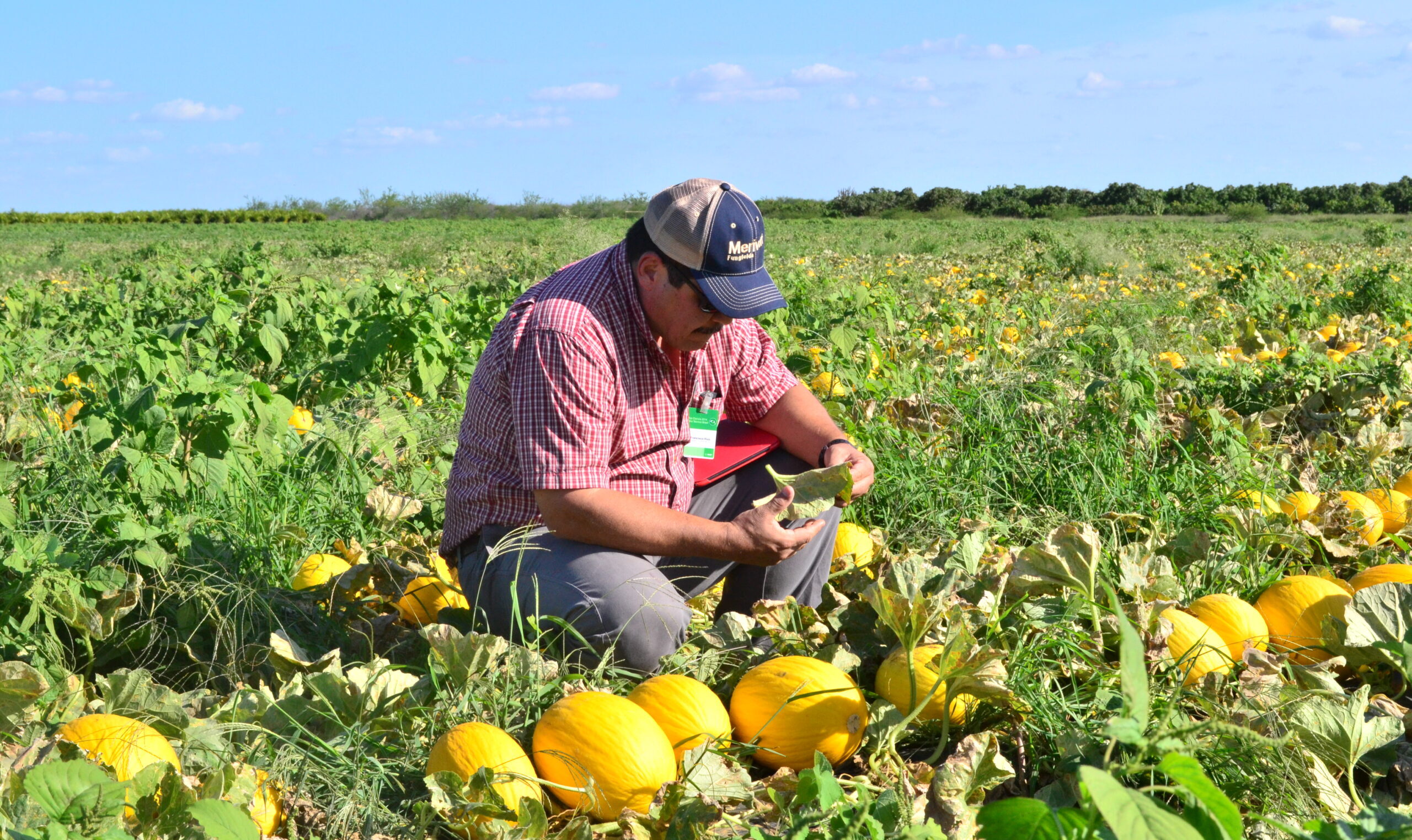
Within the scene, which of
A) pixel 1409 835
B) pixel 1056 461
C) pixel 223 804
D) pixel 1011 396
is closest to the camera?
pixel 1409 835

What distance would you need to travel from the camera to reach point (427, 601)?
9.45 feet

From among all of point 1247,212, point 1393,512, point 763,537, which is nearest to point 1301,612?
point 1393,512

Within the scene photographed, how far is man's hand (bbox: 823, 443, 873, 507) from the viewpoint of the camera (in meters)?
2.85

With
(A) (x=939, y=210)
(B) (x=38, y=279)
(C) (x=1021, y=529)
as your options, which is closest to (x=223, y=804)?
(C) (x=1021, y=529)

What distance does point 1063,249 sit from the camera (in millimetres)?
11766

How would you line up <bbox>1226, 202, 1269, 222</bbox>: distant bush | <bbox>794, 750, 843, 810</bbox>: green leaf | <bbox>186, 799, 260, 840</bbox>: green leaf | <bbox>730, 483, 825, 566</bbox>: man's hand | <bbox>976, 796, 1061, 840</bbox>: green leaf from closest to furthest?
<bbox>976, 796, 1061, 840</bbox>: green leaf → <bbox>186, 799, 260, 840</bbox>: green leaf → <bbox>794, 750, 843, 810</bbox>: green leaf → <bbox>730, 483, 825, 566</bbox>: man's hand → <bbox>1226, 202, 1269, 222</bbox>: distant bush

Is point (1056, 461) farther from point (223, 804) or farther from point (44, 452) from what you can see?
point (44, 452)

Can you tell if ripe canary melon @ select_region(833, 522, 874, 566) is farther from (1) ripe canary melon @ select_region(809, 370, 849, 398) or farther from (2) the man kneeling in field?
(1) ripe canary melon @ select_region(809, 370, 849, 398)

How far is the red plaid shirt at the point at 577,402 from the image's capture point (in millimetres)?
2512

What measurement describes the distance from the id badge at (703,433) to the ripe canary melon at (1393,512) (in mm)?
1800

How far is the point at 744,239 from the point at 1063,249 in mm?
9998

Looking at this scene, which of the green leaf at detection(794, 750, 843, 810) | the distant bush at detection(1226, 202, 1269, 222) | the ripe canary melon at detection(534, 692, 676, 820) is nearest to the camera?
the green leaf at detection(794, 750, 843, 810)

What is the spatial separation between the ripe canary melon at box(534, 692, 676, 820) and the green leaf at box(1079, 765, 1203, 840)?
1.05 m

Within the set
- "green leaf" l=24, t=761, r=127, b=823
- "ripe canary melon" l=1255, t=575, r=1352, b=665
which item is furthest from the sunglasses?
"green leaf" l=24, t=761, r=127, b=823
